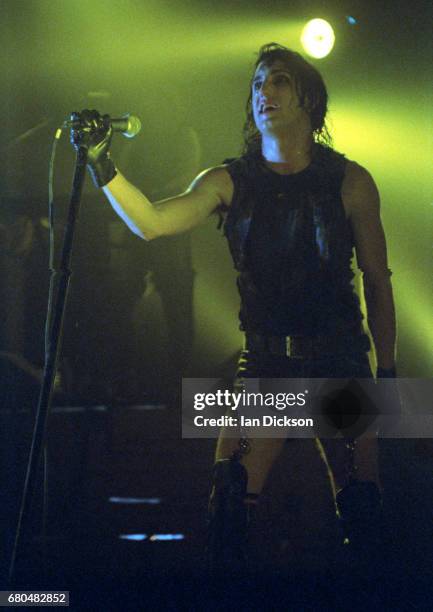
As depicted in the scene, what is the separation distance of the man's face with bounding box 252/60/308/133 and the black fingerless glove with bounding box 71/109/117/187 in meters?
0.56

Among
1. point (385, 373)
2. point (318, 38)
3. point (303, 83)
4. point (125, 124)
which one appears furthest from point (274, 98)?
point (318, 38)

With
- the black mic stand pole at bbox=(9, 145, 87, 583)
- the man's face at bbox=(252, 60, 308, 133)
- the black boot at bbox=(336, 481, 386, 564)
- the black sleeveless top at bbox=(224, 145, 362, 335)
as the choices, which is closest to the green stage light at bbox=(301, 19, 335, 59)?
the man's face at bbox=(252, 60, 308, 133)

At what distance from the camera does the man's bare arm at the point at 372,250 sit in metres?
2.30

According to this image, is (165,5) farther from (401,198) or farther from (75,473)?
(75,473)

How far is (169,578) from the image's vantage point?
97.6 inches

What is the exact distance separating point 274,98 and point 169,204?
1.54ft

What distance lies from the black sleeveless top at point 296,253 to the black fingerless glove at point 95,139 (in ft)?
1.56

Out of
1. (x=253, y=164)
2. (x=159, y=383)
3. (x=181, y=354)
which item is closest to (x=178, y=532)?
(x=159, y=383)

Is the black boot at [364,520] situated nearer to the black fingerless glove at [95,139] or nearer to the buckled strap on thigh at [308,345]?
the buckled strap on thigh at [308,345]

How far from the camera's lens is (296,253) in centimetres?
229

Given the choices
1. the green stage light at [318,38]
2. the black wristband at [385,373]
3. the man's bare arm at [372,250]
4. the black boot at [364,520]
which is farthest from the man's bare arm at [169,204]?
the green stage light at [318,38]

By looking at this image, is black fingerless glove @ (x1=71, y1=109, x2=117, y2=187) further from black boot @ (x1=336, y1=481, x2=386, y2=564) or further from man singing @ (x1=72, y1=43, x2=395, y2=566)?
black boot @ (x1=336, y1=481, x2=386, y2=564)

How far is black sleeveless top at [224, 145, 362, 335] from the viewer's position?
7.45ft

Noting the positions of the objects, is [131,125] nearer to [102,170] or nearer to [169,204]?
[102,170]
